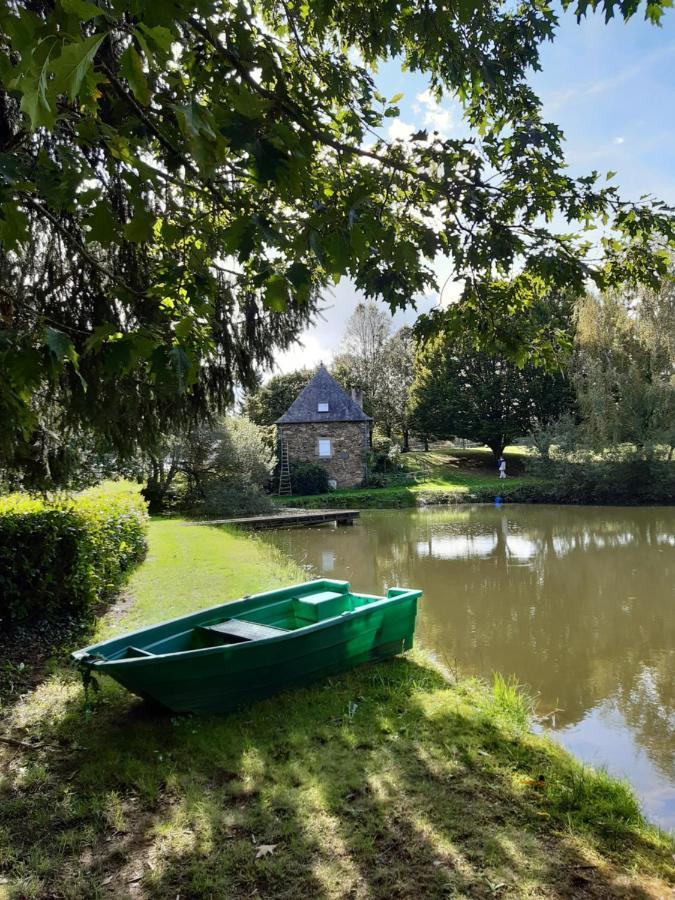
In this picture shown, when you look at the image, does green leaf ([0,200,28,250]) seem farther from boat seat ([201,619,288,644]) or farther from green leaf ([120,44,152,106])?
boat seat ([201,619,288,644])

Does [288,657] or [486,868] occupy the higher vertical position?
[288,657]

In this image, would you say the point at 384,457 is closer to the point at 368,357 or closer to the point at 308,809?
the point at 368,357

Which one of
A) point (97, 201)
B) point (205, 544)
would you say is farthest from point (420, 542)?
point (97, 201)

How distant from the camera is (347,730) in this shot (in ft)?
14.0

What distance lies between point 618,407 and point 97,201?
78.1 feet

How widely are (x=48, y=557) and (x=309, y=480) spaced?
73.6 ft

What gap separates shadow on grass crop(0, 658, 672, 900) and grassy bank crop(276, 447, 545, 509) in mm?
20601

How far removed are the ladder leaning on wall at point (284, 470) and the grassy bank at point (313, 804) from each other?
23.2 metres

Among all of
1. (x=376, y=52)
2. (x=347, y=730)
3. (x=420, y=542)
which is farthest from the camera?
(x=420, y=542)

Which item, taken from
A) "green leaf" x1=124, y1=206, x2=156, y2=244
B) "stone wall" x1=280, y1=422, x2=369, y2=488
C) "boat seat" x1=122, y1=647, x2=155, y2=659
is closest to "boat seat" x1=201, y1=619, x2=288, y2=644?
"boat seat" x1=122, y1=647, x2=155, y2=659

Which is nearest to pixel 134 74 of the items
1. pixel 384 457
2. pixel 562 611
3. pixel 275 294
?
pixel 275 294

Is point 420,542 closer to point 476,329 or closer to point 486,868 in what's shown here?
point 476,329

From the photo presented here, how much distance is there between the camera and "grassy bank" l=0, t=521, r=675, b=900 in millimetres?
2717

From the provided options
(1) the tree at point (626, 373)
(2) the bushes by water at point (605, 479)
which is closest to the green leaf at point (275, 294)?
(1) the tree at point (626, 373)
